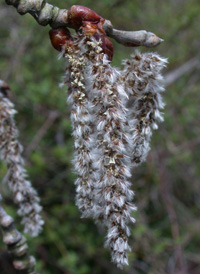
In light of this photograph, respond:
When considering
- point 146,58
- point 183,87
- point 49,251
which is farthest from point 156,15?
point 146,58

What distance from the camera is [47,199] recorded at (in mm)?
2830

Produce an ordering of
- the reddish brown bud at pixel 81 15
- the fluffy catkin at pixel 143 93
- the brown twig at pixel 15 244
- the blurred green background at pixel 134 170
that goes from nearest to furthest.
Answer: the reddish brown bud at pixel 81 15 → the fluffy catkin at pixel 143 93 → the brown twig at pixel 15 244 → the blurred green background at pixel 134 170

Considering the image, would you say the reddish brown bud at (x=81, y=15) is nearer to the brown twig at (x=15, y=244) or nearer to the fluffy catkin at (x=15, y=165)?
the fluffy catkin at (x=15, y=165)

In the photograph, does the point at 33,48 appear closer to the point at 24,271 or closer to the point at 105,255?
the point at 105,255

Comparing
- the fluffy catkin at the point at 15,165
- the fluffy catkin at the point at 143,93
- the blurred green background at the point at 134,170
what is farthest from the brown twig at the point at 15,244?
the blurred green background at the point at 134,170

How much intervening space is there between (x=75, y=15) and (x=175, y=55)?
3290 mm

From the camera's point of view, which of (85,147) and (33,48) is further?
(33,48)

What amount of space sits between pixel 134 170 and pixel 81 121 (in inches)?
89.5

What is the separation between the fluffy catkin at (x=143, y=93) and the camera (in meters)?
0.90

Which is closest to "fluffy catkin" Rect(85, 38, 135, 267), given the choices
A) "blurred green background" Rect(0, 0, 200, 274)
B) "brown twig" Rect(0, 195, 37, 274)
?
"brown twig" Rect(0, 195, 37, 274)

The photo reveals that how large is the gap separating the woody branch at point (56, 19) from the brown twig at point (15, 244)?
58 centimetres

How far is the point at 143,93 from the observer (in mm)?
923

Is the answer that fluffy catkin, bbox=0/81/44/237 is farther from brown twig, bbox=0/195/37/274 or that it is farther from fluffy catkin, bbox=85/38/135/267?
fluffy catkin, bbox=85/38/135/267

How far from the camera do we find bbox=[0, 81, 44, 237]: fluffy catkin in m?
1.11
